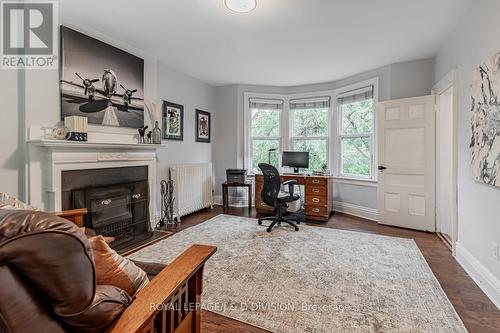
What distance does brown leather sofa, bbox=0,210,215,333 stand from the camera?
0.54 meters

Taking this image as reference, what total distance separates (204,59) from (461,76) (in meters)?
3.17

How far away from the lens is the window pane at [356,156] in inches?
173

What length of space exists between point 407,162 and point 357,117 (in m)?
1.21

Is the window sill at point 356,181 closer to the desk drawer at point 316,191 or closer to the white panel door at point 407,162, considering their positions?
the white panel door at point 407,162

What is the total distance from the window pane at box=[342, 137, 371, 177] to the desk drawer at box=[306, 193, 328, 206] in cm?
92

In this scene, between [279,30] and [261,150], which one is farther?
[261,150]

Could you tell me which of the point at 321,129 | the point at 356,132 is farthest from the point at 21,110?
the point at 356,132

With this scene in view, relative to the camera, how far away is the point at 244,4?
224cm

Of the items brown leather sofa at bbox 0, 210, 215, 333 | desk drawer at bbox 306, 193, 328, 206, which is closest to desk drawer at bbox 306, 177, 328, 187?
desk drawer at bbox 306, 193, 328, 206

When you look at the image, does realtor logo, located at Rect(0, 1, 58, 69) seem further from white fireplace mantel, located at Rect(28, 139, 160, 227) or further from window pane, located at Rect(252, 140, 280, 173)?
window pane, located at Rect(252, 140, 280, 173)

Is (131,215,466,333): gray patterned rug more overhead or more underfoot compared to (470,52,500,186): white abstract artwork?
more underfoot

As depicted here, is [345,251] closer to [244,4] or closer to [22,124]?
[244,4]

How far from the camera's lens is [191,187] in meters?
4.36

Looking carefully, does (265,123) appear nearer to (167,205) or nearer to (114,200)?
(167,205)
